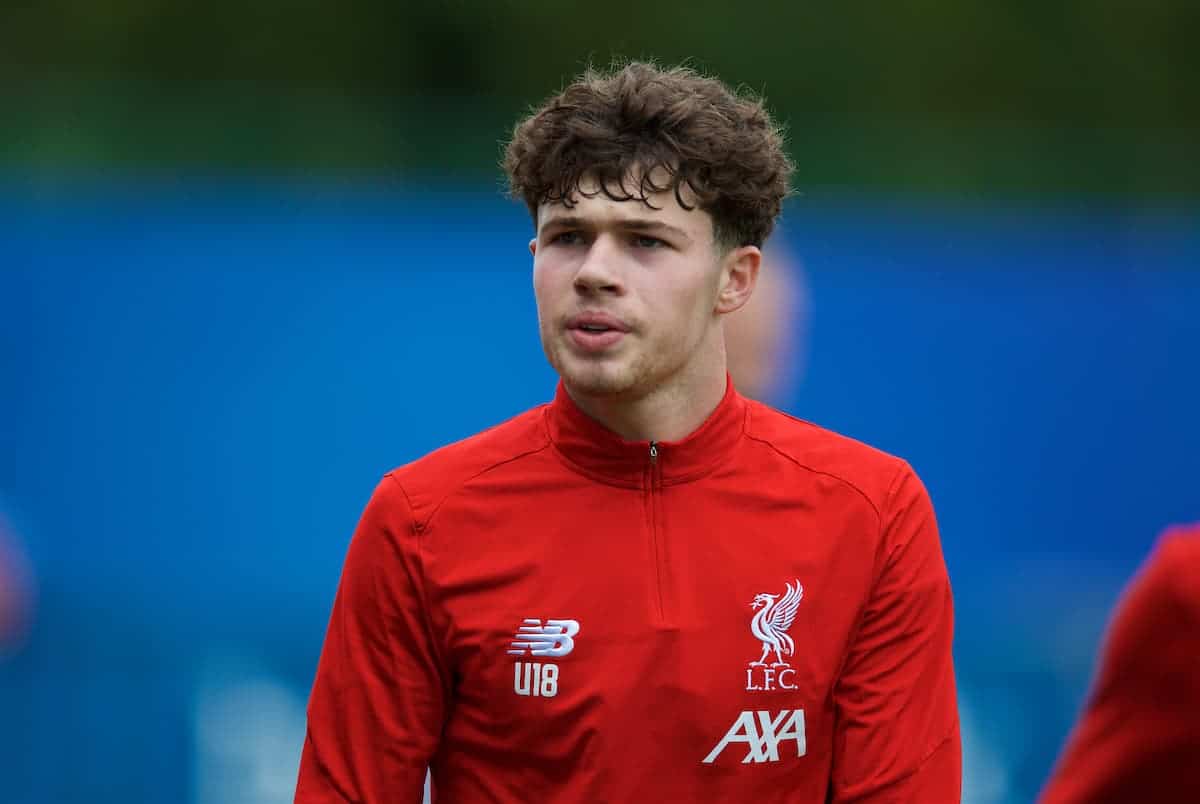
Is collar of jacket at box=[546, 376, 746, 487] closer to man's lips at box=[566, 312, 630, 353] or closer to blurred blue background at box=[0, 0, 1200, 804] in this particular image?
man's lips at box=[566, 312, 630, 353]

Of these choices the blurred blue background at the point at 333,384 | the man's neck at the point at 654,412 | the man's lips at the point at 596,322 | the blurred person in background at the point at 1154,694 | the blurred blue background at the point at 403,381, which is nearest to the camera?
the blurred person in background at the point at 1154,694

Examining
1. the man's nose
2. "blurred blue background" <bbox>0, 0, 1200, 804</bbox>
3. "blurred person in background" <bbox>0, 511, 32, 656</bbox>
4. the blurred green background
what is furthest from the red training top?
the blurred green background

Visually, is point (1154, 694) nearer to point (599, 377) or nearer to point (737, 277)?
point (599, 377)

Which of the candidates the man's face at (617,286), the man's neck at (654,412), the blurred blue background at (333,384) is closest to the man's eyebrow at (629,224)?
the man's face at (617,286)

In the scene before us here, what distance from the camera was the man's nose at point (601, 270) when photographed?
9.96 ft

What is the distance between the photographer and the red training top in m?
2.97

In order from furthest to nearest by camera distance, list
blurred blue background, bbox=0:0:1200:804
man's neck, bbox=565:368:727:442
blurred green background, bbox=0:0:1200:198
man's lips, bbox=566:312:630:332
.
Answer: blurred green background, bbox=0:0:1200:198 → blurred blue background, bbox=0:0:1200:804 → man's neck, bbox=565:368:727:442 → man's lips, bbox=566:312:630:332

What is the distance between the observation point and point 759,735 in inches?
117

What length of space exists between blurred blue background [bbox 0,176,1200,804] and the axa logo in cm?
376

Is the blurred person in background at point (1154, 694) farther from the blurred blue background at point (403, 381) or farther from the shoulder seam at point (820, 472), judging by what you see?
the blurred blue background at point (403, 381)

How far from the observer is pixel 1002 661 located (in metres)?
6.62

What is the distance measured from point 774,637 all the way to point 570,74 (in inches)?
300

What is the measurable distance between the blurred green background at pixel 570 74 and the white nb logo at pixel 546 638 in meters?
5.05

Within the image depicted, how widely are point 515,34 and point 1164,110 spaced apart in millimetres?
3825
